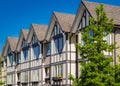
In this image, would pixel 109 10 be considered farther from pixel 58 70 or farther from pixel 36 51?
pixel 36 51

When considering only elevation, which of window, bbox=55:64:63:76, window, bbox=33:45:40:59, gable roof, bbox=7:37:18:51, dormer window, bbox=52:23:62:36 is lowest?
window, bbox=55:64:63:76

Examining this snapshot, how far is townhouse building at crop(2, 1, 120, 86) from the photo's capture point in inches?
1768

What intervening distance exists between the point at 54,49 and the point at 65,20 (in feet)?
13.9

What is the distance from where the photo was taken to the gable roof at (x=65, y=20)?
157 ft

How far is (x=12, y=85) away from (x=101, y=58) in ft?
125

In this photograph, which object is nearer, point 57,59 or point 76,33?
point 76,33

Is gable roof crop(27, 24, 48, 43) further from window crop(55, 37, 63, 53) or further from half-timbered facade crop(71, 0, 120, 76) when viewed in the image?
half-timbered facade crop(71, 0, 120, 76)

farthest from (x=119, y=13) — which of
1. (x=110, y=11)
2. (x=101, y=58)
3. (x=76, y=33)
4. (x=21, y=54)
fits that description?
(x=21, y=54)

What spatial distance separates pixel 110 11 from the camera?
1751 inches

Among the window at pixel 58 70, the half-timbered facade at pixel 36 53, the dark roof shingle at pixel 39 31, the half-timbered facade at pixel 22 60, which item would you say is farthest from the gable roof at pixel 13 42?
the window at pixel 58 70

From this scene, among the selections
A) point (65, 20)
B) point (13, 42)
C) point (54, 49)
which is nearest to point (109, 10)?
point (65, 20)

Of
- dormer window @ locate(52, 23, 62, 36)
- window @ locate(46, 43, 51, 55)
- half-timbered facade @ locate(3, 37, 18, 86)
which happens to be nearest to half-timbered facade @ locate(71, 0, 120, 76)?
dormer window @ locate(52, 23, 62, 36)

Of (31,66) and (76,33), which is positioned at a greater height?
(76,33)

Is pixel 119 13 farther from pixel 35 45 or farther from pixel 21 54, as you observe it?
pixel 21 54
